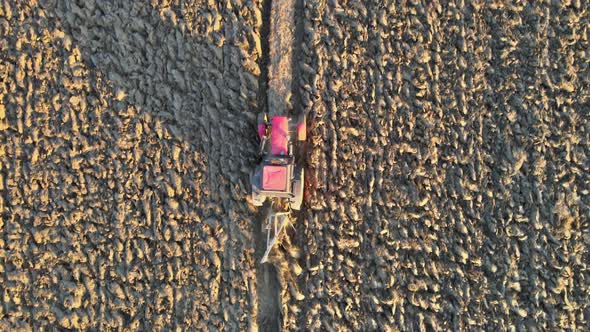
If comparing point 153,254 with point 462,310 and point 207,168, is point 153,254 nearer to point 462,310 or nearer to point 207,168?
point 207,168

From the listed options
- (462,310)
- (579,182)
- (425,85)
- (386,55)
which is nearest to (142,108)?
(386,55)

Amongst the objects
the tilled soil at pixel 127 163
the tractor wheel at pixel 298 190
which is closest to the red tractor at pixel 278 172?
the tractor wheel at pixel 298 190

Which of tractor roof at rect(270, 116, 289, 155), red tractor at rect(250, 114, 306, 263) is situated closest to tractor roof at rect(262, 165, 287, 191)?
red tractor at rect(250, 114, 306, 263)

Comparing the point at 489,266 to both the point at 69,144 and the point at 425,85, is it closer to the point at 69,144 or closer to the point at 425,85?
the point at 425,85

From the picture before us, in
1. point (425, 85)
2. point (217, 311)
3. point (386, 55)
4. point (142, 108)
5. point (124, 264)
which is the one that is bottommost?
point (217, 311)

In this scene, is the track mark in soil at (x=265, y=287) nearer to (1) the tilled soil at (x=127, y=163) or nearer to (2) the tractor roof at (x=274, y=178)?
(1) the tilled soil at (x=127, y=163)

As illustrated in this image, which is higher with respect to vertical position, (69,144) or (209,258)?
(69,144)

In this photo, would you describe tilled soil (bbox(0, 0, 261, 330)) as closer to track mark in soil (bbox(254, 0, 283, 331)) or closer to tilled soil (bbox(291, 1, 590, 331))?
track mark in soil (bbox(254, 0, 283, 331))
